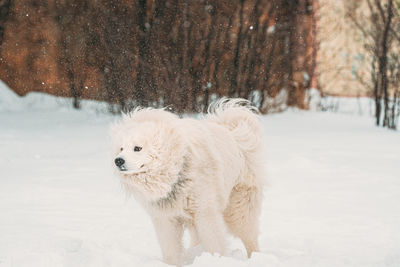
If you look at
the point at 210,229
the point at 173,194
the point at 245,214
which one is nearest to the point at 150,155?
the point at 173,194

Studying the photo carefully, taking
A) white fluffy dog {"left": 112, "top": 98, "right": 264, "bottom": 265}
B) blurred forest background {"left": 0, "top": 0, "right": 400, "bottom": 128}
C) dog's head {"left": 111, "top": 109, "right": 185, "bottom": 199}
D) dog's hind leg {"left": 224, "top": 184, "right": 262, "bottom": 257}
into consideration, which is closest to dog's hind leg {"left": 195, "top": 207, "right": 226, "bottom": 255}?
white fluffy dog {"left": 112, "top": 98, "right": 264, "bottom": 265}

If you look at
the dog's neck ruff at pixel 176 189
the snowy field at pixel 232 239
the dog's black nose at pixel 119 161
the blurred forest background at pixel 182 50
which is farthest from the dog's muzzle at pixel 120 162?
the blurred forest background at pixel 182 50

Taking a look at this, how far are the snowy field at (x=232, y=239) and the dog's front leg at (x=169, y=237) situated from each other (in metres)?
0.15

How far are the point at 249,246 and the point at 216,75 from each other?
7.58m

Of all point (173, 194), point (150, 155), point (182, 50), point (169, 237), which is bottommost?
point (169, 237)

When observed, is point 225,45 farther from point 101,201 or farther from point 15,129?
point 101,201

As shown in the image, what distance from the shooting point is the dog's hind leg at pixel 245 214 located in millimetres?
3402

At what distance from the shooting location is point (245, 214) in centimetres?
340

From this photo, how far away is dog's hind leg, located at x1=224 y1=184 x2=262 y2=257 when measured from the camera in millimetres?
3402

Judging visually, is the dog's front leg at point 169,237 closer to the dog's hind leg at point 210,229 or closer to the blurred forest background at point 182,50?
the dog's hind leg at point 210,229

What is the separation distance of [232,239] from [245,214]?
688 mm

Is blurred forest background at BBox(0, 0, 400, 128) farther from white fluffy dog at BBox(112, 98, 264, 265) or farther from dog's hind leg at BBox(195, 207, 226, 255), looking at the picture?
dog's hind leg at BBox(195, 207, 226, 255)

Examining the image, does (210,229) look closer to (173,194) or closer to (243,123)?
(173,194)

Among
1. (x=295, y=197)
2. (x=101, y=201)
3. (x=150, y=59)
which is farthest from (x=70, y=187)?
(x=150, y=59)
